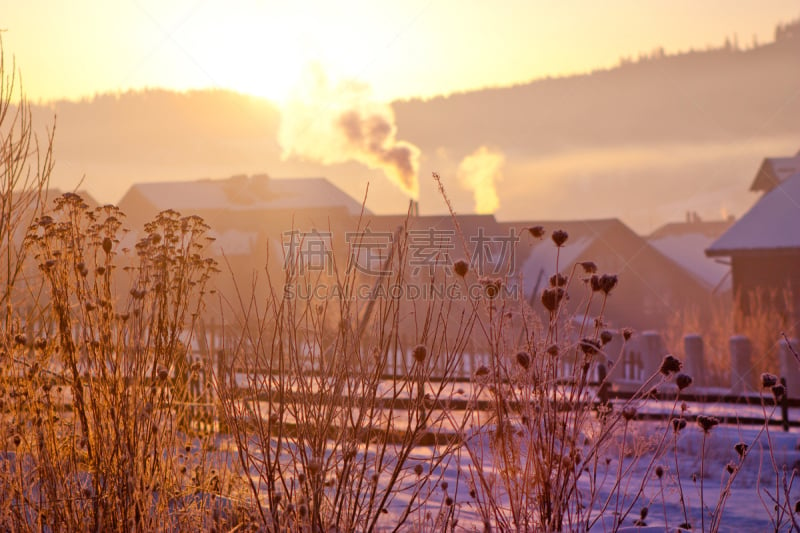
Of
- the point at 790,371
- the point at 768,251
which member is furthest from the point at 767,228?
the point at 790,371

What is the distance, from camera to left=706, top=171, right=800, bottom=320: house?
17.9m

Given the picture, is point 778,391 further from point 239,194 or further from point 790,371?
point 239,194

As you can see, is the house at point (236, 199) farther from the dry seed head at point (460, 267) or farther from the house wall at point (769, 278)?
the dry seed head at point (460, 267)

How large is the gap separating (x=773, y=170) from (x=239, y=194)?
20.8m

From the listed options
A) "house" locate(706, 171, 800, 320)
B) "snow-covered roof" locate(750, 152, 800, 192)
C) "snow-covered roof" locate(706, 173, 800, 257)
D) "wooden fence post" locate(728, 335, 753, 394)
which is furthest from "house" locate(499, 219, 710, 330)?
"wooden fence post" locate(728, 335, 753, 394)

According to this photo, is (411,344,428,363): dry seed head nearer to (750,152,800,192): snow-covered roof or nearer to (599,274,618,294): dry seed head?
(599,274,618,294): dry seed head

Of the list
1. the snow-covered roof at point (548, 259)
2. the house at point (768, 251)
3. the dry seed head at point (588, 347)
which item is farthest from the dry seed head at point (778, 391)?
the snow-covered roof at point (548, 259)

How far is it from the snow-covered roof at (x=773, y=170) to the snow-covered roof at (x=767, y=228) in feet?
24.5

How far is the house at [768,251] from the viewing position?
17.9m

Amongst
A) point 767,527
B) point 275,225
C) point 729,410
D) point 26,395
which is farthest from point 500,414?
point 275,225

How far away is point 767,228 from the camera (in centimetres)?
1845

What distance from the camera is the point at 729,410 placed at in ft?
33.8

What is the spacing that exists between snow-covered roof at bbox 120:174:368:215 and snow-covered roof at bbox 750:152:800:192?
657 inches

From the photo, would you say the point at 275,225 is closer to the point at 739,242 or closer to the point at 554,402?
the point at 739,242
